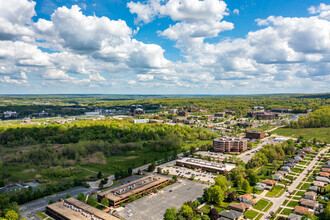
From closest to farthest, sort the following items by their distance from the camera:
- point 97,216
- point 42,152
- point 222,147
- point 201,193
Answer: point 97,216 → point 201,193 → point 42,152 → point 222,147

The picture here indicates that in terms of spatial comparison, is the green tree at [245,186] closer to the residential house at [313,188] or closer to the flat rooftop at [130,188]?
the residential house at [313,188]

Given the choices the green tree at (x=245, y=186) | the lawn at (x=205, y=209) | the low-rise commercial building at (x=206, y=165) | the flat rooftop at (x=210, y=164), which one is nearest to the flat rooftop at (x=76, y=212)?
the lawn at (x=205, y=209)

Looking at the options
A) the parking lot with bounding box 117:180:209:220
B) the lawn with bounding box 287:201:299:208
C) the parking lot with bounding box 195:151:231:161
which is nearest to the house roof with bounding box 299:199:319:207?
the lawn with bounding box 287:201:299:208

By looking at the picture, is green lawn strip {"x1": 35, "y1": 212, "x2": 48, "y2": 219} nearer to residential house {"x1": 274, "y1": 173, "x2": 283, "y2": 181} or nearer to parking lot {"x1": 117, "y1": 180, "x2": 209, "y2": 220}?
parking lot {"x1": 117, "y1": 180, "x2": 209, "y2": 220}

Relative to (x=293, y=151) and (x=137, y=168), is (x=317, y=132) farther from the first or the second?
(x=137, y=168)

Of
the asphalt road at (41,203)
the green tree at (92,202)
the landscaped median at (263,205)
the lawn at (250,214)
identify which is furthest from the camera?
the green tree at (92,202)

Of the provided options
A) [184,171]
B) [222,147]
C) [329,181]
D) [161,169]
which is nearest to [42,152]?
[161,169]
